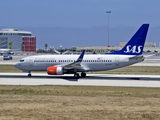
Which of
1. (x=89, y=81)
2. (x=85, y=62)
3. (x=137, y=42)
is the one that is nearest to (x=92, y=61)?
(x=85, y=62)

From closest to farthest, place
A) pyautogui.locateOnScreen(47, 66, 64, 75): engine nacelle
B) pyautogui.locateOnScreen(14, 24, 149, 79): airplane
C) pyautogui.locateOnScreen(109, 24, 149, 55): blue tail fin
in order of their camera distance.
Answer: pyautogui.locateOnScreen(47, 66, 64, 75): engine nacelle → pyautogui.locateOnScreen(14, 24, 149, 79): airplane → pyautogui.locateOnScreen(109, 24, 149, 55): blue tail fin

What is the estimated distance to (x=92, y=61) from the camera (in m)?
38.4

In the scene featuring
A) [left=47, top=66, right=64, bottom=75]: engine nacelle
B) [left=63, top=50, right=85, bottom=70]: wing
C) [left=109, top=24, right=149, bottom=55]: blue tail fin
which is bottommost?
[left=47, top=66, right=64, bottom=75]: engine nacelle

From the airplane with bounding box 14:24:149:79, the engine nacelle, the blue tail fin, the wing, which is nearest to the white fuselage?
the airplane with bounding box 14:24:149:79

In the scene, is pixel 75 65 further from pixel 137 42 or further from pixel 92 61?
pixel 137 42

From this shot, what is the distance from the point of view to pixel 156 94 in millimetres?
23969

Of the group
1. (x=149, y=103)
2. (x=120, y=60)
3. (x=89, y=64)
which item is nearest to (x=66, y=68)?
(x=89, y=64)

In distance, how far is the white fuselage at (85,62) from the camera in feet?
123

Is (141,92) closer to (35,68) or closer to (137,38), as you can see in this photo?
(137,38)

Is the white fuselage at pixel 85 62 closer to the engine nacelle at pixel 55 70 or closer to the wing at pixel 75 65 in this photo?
the wing at pixel 75 65

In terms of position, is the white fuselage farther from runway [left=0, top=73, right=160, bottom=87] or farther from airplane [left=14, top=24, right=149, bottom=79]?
runway [left=0, top=73, right=160, bottom=87]

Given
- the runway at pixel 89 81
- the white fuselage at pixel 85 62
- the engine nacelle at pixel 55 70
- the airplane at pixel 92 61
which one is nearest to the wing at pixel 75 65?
the airplane at pixel 92 61

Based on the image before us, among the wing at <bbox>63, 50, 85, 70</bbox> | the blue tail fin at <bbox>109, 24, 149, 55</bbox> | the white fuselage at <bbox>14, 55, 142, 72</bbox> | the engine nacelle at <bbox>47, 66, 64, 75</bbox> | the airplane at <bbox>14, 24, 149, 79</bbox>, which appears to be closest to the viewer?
the wing at <bbox>63, 50, 85, 70</bbox>

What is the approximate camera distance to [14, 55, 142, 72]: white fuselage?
3756 centimetres
